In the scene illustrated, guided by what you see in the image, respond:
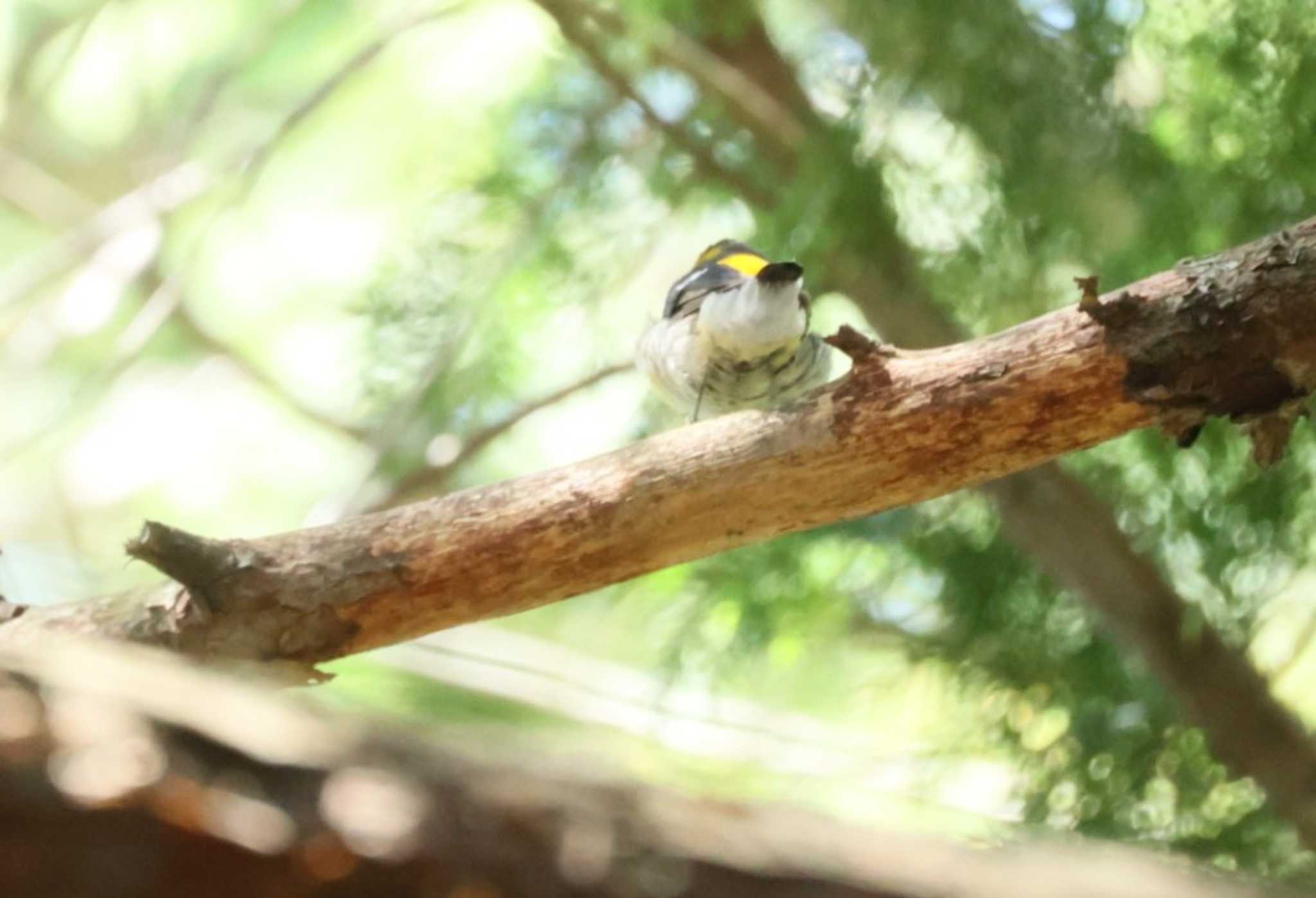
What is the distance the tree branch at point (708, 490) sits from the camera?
3.72 feet

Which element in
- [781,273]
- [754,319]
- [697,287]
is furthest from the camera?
[697,287]

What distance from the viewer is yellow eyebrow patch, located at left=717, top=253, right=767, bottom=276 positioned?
6.28 ft

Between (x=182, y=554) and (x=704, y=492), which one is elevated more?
(x=704, y=492)

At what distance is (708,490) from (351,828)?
3.03 feet

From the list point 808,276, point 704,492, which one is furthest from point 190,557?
point 808,276

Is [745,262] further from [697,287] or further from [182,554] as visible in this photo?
[182,554]

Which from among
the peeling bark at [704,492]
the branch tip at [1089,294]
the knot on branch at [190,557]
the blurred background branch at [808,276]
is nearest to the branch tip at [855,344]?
the peeling bark at [704,492]

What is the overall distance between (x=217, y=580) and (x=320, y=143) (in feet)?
8.61

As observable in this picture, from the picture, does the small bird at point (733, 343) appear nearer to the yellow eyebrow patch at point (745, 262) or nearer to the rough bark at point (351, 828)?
the yellow eyebrow patch at point (745, 262)

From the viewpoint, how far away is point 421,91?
11.3 ft

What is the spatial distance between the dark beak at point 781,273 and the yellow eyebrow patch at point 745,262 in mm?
318

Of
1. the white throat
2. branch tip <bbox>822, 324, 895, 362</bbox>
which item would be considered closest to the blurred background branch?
the white throat

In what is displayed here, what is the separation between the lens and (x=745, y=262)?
197 cm

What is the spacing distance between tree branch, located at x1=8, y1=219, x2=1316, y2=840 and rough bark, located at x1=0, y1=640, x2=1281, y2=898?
0.83 metres
